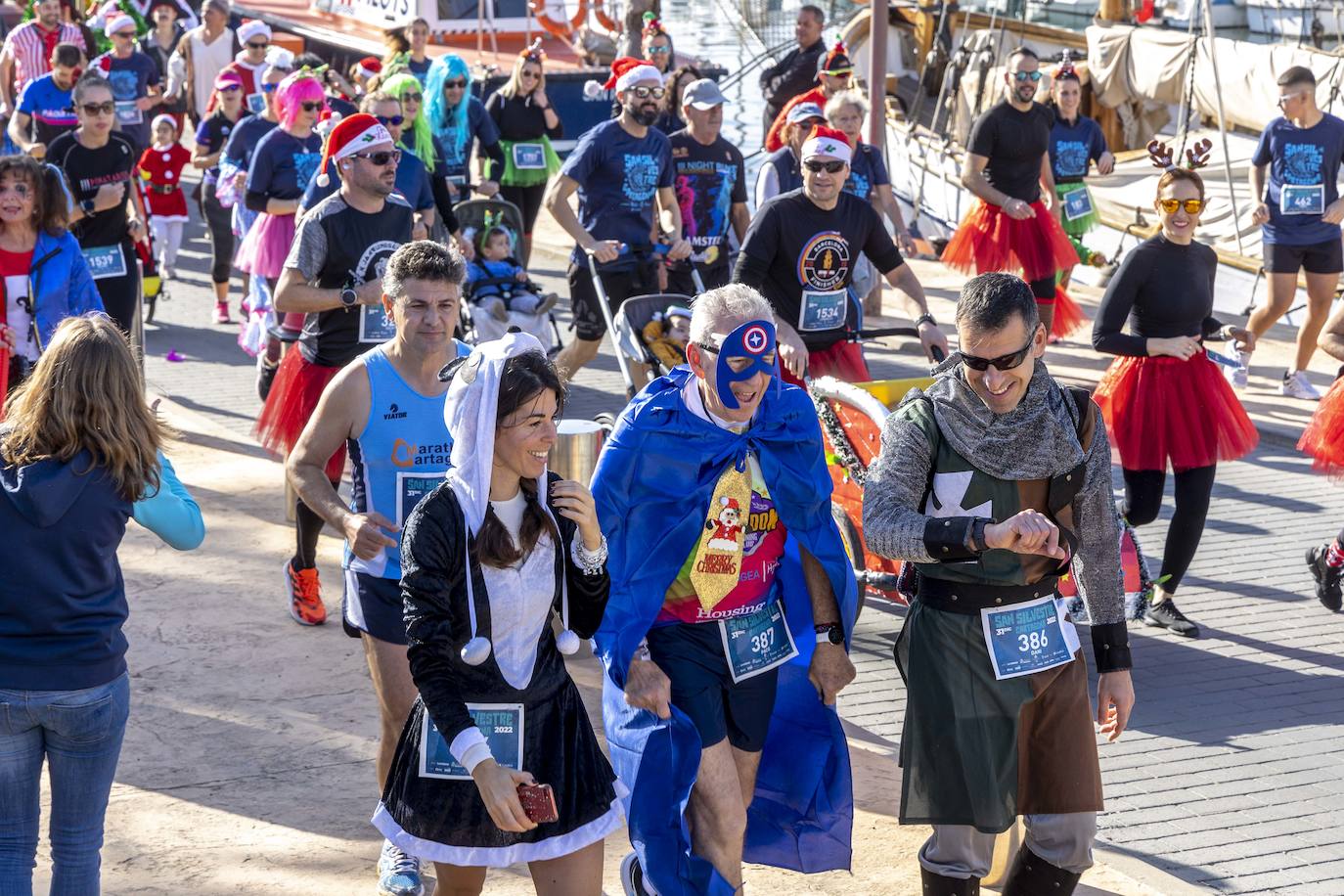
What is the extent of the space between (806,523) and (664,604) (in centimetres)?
43

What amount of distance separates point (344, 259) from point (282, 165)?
12.4 ft

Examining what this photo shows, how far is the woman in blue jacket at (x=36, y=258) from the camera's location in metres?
7.39

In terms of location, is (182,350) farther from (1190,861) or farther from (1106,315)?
(1190,861)

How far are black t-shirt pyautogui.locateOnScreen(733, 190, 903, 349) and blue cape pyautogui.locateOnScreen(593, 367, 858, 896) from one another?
3.11 m

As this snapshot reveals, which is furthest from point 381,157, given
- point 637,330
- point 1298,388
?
point 1298,388

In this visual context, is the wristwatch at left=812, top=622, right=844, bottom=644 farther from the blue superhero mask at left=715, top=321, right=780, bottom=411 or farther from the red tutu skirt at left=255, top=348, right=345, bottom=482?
the red tutu skirt at left=255, top=348, right=345, bottom=482

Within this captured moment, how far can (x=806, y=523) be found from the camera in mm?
4680

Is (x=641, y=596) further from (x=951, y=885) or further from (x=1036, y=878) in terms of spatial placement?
(x=1036, y=878)

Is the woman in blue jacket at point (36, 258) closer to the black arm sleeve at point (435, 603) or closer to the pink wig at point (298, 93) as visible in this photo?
the pink wig at point (298, 93)

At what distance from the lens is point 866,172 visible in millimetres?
11391

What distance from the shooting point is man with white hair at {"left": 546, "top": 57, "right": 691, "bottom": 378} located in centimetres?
1048

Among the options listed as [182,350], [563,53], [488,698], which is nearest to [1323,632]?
[488,698]

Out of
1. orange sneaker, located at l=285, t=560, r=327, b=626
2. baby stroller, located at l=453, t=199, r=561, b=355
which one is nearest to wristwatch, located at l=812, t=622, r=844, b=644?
orange sneaker, located at l=285, t=560, r=327, b=626

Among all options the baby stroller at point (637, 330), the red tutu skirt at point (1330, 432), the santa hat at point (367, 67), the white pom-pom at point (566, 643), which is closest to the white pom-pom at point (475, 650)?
the white pom-pom at point (566, 643)
